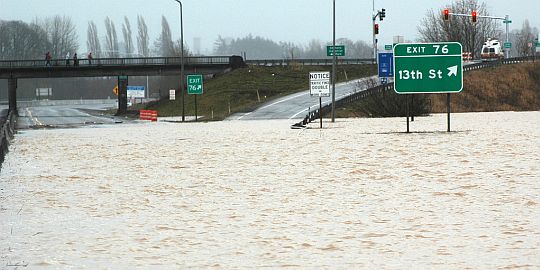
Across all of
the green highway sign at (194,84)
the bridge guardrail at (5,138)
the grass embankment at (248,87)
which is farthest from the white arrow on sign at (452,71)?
the grass embankment at (248,87)

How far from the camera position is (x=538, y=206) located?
1248 centimetres

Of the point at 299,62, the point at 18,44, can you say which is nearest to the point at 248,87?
the point at 299,62

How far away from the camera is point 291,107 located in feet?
255

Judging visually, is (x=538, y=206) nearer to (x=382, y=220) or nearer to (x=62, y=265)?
(x=382, y=220)

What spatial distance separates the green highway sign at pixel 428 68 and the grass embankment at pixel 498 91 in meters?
37.9

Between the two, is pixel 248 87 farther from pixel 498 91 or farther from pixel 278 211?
pixel 278 211

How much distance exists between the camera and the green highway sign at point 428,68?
113ft

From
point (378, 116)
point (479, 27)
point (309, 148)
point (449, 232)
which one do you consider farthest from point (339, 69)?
point (449, 232)

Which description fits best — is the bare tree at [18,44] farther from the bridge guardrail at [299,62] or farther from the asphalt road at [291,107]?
the asphalt road at [291,107]

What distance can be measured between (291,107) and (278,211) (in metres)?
65.1

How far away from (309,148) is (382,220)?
16469mm

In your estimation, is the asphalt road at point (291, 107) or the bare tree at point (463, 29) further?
the bare tree at point (463, 29)

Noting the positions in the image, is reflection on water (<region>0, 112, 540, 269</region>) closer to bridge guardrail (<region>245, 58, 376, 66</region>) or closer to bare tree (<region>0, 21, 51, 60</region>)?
bridge guardrail (<region>245, 58, 376, 66</region>)

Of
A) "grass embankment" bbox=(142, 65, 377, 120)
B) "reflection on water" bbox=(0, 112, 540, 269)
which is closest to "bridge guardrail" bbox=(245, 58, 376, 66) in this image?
"grass embankment" bbox=(142, 65, 377, 120)
